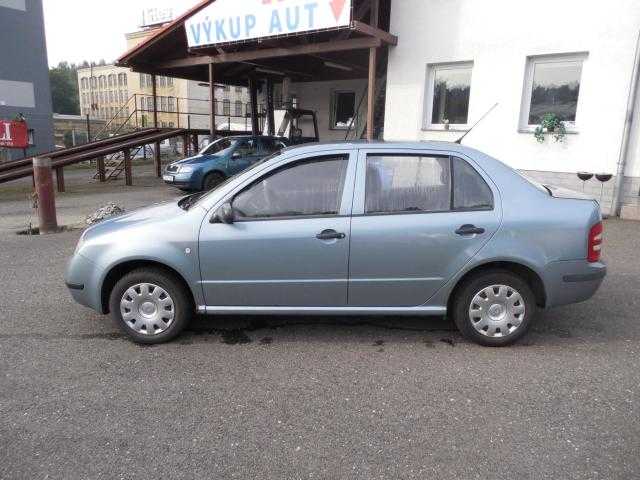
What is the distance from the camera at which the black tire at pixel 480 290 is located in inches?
156

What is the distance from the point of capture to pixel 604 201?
1010 centimetres

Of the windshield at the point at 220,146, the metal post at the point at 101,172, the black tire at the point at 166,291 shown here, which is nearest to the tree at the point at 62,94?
the metal post at the point at 101,172

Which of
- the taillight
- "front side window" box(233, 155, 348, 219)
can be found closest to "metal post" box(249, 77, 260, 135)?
"front side window" box(233, 155, 348, 219)

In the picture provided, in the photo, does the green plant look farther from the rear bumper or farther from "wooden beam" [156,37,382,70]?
the rear bumper

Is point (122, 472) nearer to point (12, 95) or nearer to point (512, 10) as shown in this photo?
point (512, 10)

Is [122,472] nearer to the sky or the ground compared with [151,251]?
nearer to the ground

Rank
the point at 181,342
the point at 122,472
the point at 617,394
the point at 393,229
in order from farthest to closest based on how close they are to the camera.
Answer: the point at 181,342 → the point at 393,229 → the point at 617,394 → the point at 122,472

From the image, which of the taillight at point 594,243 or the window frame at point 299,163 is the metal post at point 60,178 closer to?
the window frame at point 299,163

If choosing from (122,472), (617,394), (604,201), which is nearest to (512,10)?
(604,201)

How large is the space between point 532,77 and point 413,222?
8.29 meters

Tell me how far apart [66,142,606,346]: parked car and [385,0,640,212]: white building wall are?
6.92 meters

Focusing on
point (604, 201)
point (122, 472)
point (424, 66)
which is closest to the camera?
point (122, 472)

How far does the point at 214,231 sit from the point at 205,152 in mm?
10776

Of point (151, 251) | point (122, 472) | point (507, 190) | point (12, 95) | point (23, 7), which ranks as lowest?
point (122, 472)
